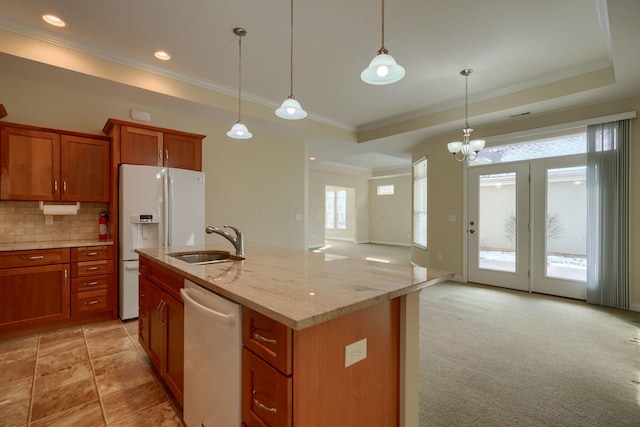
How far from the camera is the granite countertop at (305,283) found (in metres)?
1.00

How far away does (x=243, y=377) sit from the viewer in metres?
1.17

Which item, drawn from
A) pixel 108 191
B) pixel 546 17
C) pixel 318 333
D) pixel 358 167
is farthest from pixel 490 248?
pixel 358 167

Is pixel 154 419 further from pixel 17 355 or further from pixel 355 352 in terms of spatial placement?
pixel 17 355

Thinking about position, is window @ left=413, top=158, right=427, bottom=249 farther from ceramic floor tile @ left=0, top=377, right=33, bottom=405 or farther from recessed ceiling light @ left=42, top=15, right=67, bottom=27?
ceramic floor tile @ left=0, top=377, right=33, bottom=405

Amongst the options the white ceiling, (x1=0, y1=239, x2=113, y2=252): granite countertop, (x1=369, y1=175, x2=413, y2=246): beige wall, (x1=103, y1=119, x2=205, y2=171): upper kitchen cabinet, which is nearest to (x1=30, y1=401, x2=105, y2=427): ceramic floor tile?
(x1=0, y1=239, x2=113, y2=252): granite countertop

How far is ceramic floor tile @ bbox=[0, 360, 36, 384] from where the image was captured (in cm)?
216

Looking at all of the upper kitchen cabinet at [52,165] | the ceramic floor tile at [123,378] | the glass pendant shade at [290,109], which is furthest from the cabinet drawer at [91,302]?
the glass pendant shade at [290,109]

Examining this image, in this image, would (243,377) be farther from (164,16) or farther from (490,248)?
(490,248)

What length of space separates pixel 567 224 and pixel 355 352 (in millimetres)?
4484

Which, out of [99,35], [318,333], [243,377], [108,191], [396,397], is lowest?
[396,397]

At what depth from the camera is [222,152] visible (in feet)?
15.1

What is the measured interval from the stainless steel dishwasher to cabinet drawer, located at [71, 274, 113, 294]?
230cm

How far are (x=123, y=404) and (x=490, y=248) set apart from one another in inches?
200

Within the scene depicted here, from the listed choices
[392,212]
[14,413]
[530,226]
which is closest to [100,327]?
[14,413]
